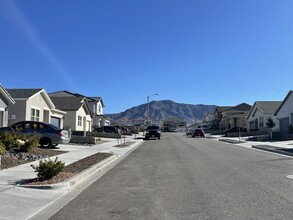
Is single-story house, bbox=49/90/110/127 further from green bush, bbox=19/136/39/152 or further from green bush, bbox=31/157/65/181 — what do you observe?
green bush, bbox=31/157/65/181

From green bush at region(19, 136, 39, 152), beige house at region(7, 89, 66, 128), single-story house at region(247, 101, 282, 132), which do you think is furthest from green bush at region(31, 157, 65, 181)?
single-story house at region(247, 101, 282, 132)

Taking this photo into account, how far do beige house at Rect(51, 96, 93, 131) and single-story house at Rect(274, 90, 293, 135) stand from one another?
25618 mm

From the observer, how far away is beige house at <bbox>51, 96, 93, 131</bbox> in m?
49.3

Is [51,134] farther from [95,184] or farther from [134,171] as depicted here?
[95,184]

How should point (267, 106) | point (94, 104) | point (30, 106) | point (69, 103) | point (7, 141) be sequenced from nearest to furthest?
1. point (7, 141)
2. point (30, 106)
3. point (69, 103)
4. point (267, 106)
5. point (94, 104)

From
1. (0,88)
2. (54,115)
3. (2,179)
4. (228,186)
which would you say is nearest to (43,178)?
(2,179)

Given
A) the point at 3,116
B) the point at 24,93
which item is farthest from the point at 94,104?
the point at 3,116

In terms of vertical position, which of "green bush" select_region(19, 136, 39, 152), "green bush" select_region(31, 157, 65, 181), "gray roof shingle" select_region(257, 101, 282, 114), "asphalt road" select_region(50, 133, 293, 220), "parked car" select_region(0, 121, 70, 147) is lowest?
"asphalt road" select_region(50, 133, 293, 220)

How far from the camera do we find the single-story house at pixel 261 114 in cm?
6044

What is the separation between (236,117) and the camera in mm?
87438

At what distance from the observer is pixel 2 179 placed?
37.7 feet

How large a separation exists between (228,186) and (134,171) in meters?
4.81

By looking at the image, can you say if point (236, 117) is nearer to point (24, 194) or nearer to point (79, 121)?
point (79, 121)

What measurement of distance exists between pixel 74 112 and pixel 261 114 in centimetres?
3070
